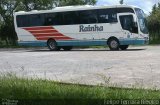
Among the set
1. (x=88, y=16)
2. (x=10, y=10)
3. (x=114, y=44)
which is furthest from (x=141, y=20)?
(x=10, y=10)

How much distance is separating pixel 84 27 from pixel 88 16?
843 millimetres

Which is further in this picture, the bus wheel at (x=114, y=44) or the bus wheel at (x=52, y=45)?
the bus wheel at (x=52, y=45)

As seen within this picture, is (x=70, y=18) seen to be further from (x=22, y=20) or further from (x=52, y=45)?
(x=22, y=20)

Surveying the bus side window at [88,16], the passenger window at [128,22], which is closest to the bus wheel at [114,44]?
the passenger window at [128,22]

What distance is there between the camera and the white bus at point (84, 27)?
92.0 feet

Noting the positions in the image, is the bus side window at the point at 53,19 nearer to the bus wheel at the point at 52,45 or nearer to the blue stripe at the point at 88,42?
the bus wheel at the point at 52,45

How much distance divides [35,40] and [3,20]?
2061 cm

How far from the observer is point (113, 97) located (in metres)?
7.57

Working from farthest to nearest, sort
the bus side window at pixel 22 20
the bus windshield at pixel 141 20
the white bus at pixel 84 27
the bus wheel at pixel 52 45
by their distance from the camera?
the bus side window at pixel 22 20, the bus wheel at pixel 52 45, the bus windshield at pixel 141 20, the white bus at pixel 84 27

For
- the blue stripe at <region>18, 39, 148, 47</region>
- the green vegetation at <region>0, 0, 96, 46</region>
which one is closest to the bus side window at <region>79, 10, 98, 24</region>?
the blue stripe at <region>18, 39, 148, 47</region>

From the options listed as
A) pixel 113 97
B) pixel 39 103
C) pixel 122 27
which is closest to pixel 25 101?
pixel 39 103

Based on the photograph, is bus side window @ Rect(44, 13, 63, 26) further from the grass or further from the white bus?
the grass

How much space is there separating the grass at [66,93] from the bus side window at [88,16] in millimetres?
20295

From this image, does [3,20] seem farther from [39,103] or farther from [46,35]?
[39,103]
